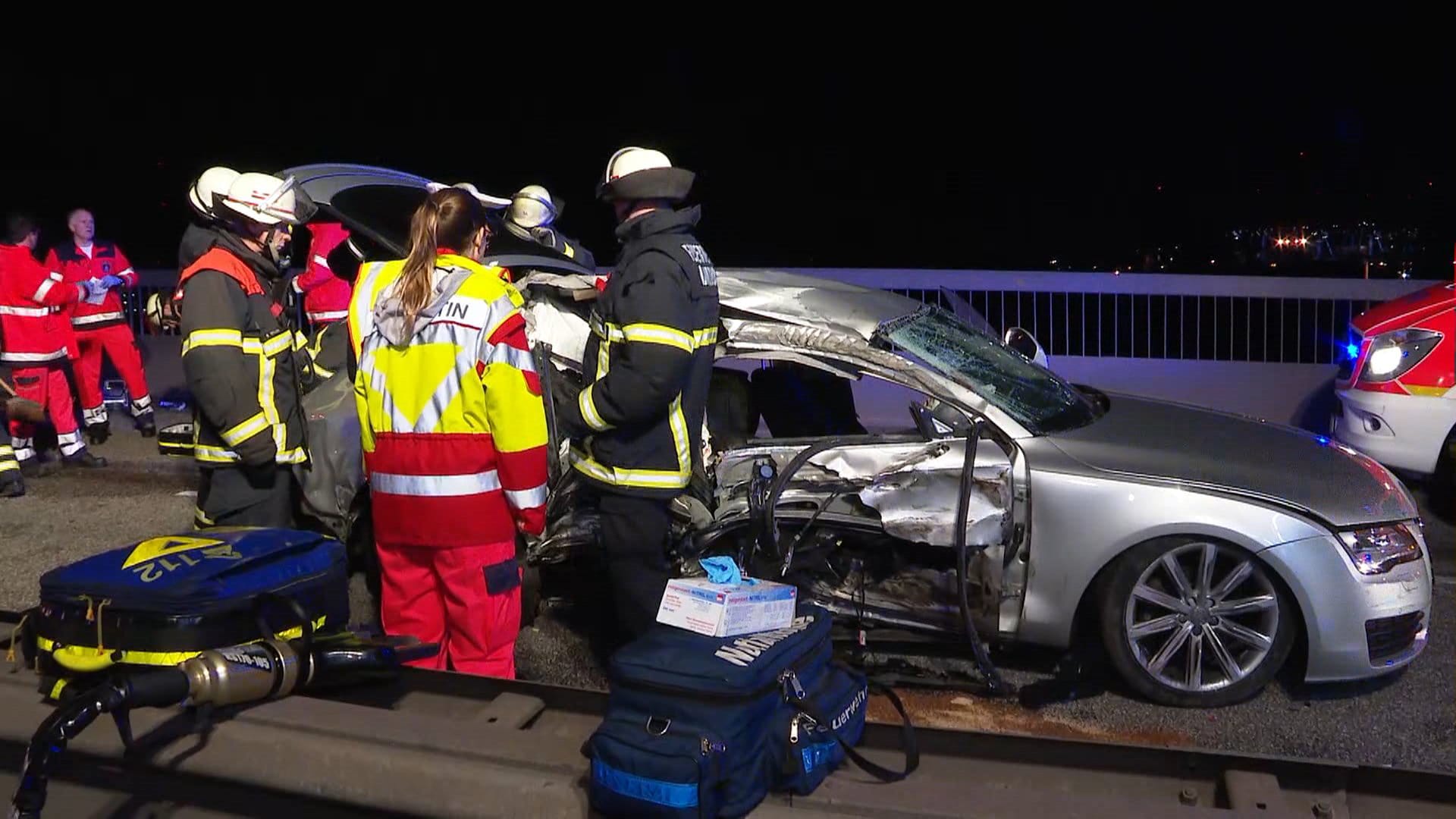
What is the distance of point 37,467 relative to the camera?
982cm

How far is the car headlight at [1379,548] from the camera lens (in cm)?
482

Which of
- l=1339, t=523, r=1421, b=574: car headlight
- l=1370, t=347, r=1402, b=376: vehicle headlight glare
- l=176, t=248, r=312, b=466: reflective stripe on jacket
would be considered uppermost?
l=176, t=248, r=312, b=466: reflective stripe on jacket

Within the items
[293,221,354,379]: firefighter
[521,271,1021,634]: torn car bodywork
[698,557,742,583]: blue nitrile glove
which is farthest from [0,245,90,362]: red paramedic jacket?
[698,557,742,583]: blue nitrile glove

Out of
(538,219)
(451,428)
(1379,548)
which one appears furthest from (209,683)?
(538,219)

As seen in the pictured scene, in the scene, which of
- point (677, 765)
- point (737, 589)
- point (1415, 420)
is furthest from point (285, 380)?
point (1415, 420)

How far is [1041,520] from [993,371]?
77 cm

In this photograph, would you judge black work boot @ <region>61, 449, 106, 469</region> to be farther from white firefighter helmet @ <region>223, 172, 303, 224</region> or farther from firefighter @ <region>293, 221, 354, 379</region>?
white firefighter helmet @ <region>223, 172, 303, 224</region>

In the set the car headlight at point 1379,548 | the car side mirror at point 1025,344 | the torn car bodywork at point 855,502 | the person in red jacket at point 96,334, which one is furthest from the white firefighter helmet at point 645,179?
the person in red jacket at point 96,334

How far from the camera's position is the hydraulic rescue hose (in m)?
2.49

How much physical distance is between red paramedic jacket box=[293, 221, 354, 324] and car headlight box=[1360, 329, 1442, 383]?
21.2 feet

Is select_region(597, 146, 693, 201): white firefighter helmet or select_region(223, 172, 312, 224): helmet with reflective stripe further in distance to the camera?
select_region(223, 172, 312, 224): helmet with reflective stripe

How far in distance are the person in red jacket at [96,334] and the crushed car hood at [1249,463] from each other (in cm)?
790

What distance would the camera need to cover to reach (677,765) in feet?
8.17

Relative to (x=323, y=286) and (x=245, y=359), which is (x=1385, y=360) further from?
(x=323, y=286)
